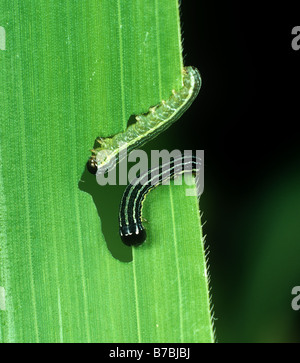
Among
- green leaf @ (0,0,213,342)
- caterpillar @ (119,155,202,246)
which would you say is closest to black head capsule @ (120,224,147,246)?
caterpillar @ (119,155,202,246)

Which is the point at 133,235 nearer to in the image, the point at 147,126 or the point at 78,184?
the point at 78,184

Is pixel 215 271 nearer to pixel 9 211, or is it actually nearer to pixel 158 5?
pixel 9 211

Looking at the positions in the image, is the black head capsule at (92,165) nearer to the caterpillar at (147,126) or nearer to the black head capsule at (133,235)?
the caterpillar at (147,126)

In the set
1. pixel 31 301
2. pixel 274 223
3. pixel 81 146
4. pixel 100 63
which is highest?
pixel 100 63

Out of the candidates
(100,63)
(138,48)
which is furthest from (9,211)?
(138,48)

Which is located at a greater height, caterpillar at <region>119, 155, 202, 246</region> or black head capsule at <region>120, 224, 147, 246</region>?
caterpillar at <region>119, 155, 202, 246</region>

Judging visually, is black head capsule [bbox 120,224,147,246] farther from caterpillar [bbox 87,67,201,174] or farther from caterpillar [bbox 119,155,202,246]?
caterpillar [bbox 87,67,201,174]

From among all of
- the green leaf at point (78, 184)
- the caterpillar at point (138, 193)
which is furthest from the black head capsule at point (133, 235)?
the green leaf at point (78, 184)
